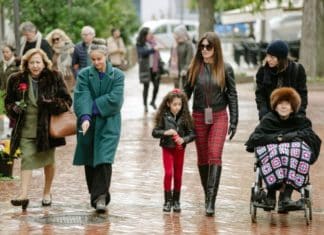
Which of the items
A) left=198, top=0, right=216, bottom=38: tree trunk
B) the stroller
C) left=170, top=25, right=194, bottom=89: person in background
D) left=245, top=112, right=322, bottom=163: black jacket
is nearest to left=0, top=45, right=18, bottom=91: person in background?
left=170, top=25, right=194, bottom=89: person in background

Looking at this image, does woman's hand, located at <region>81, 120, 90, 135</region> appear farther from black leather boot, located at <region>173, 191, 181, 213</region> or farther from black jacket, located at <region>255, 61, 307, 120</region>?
black jacket, located at <region>255, 61, 307, 120</region>

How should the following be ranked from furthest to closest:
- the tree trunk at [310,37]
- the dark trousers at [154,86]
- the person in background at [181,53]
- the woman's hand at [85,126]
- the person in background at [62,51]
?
the tree trunk at [310,37] → the dark trousers at [154,86] → the person in background at [181,53] → the person in background at [62,51] → the woman's hand at [85,126]

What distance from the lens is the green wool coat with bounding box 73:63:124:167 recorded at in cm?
1142

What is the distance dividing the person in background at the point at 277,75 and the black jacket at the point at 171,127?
0.74m

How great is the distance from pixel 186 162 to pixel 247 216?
4.39 m

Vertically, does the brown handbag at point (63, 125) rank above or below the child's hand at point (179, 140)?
above

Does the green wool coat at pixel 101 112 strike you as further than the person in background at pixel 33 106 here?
No

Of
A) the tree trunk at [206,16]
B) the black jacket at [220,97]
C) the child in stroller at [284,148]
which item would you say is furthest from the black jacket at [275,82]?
the tree trunk at [206,16]

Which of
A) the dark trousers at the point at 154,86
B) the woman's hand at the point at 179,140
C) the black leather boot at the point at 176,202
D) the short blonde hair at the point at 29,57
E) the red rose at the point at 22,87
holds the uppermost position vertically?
the short blonde hair at the point at 29,57

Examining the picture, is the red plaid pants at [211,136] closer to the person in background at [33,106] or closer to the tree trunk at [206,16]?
the person in background at [33,106]

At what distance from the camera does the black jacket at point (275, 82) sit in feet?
37.3

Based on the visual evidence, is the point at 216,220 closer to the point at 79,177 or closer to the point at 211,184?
the point at 211,184

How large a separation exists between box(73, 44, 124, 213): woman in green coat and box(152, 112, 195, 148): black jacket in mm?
426

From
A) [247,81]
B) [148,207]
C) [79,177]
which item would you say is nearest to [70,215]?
[148,207]
